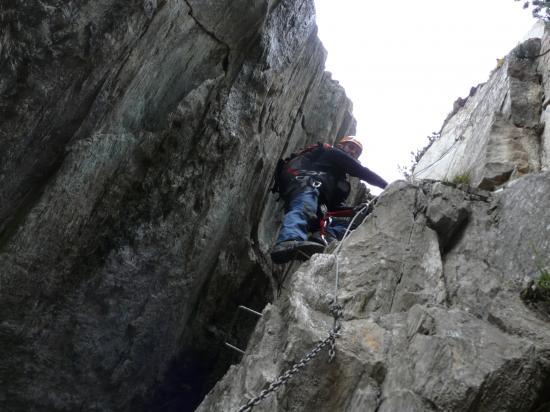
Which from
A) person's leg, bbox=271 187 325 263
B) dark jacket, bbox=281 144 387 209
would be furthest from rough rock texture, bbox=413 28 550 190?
person's leg, bbox=271 187 325 263

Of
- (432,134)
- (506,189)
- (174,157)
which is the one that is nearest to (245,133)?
(174,157)

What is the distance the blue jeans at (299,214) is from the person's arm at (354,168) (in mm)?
835

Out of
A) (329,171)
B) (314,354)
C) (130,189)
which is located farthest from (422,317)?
(329,171)

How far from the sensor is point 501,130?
364 inches

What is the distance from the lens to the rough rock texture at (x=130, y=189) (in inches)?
239

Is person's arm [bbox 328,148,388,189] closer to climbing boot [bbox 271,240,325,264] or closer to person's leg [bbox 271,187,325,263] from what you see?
person's leg [bbox 271,187,325,263]

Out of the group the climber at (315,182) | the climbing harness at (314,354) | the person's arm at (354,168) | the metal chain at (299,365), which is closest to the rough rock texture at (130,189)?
the climber at (315,182)

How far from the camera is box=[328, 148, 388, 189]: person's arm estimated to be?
9.63 metres

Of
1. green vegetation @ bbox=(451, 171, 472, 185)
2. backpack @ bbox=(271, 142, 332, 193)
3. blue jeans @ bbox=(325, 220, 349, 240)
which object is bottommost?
blue jeans @ bbox=(325, 220, 349, 240)

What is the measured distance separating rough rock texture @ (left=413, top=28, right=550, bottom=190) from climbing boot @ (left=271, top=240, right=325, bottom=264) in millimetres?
2948

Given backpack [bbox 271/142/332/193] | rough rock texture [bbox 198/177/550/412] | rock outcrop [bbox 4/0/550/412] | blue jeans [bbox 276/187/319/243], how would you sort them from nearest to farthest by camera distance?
rough rock texture [bbox 198/177/550/412], rock outcrop [bbox 4/0/550/412], blue jeans [bbox 276/187/319/243], backpack [bbox 271/142/332/193]

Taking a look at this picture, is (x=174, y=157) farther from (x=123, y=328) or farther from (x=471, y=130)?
(x=471, y=130)

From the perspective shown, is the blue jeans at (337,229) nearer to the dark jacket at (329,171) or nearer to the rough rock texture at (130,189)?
the dark jacket at (329,171)

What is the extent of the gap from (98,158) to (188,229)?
1664mm
